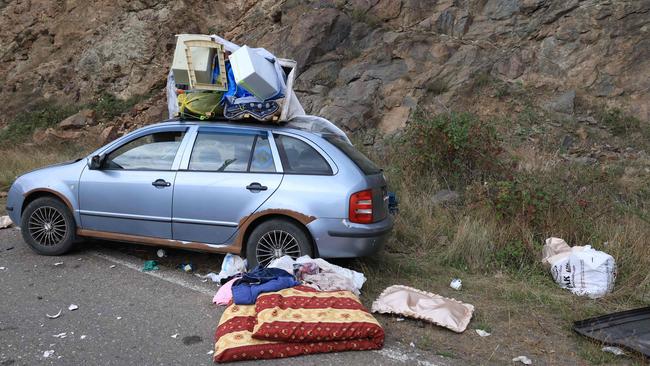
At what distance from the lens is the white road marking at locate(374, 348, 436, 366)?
4.00 m

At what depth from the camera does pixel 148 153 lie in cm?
597

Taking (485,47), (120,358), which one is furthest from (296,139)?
(485,47)

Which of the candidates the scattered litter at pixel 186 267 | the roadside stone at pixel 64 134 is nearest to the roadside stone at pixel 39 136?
the roadside stone at pixel 64 134

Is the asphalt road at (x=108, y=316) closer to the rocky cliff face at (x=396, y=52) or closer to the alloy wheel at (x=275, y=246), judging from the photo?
the alloy wheel at (x=275, y=246)

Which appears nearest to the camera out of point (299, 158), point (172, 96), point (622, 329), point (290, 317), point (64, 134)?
point (290, 317)

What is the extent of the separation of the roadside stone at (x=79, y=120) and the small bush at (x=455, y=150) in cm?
963

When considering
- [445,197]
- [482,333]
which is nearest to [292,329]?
[482,333]

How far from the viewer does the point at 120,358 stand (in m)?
3.89

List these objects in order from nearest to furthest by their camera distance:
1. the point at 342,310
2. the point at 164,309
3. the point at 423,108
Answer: the point at 342,310
the point at 164,309
the point at 423,108

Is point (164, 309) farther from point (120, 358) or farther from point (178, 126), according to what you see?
point (178, 126)

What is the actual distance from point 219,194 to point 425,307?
224 centimetres

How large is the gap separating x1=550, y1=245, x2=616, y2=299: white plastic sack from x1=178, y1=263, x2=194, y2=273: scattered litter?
151 inches

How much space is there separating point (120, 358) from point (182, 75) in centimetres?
328

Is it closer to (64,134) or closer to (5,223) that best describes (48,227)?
(5,223)
